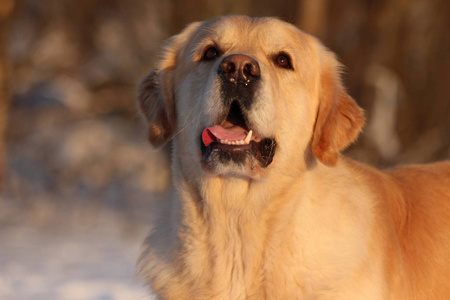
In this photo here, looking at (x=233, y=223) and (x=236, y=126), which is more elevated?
(x=236, y=126)

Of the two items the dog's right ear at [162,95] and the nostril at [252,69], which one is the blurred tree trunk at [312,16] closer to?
the dog's right ear at [162,95]

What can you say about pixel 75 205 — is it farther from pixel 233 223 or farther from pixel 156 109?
pixel 233 223

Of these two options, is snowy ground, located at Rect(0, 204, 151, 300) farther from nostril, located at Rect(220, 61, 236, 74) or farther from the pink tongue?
nostril, located at Rect(220, 61, 236, 74)

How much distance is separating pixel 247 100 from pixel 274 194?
0.53 m

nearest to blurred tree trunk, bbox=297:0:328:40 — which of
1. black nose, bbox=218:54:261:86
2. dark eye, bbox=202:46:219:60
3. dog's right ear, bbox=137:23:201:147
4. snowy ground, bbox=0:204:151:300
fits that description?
snowy ground, bbox=0:204:151:300

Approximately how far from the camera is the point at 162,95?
418 centimetres

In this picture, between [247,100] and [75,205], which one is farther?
[75,205]

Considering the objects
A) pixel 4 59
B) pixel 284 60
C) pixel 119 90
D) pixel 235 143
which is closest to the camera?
pixel 235 143

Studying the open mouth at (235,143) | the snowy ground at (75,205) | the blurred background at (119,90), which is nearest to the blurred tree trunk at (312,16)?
the blurred background at (119,90)

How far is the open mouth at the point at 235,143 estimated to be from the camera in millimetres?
3588

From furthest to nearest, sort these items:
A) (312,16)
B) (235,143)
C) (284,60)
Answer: (312,16) → (284,60) → (235,143)

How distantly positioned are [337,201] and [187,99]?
1.00 m

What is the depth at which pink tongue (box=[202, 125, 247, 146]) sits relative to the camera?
367cm

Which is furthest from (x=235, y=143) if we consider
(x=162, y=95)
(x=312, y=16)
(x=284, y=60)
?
(x=312, y=16)
